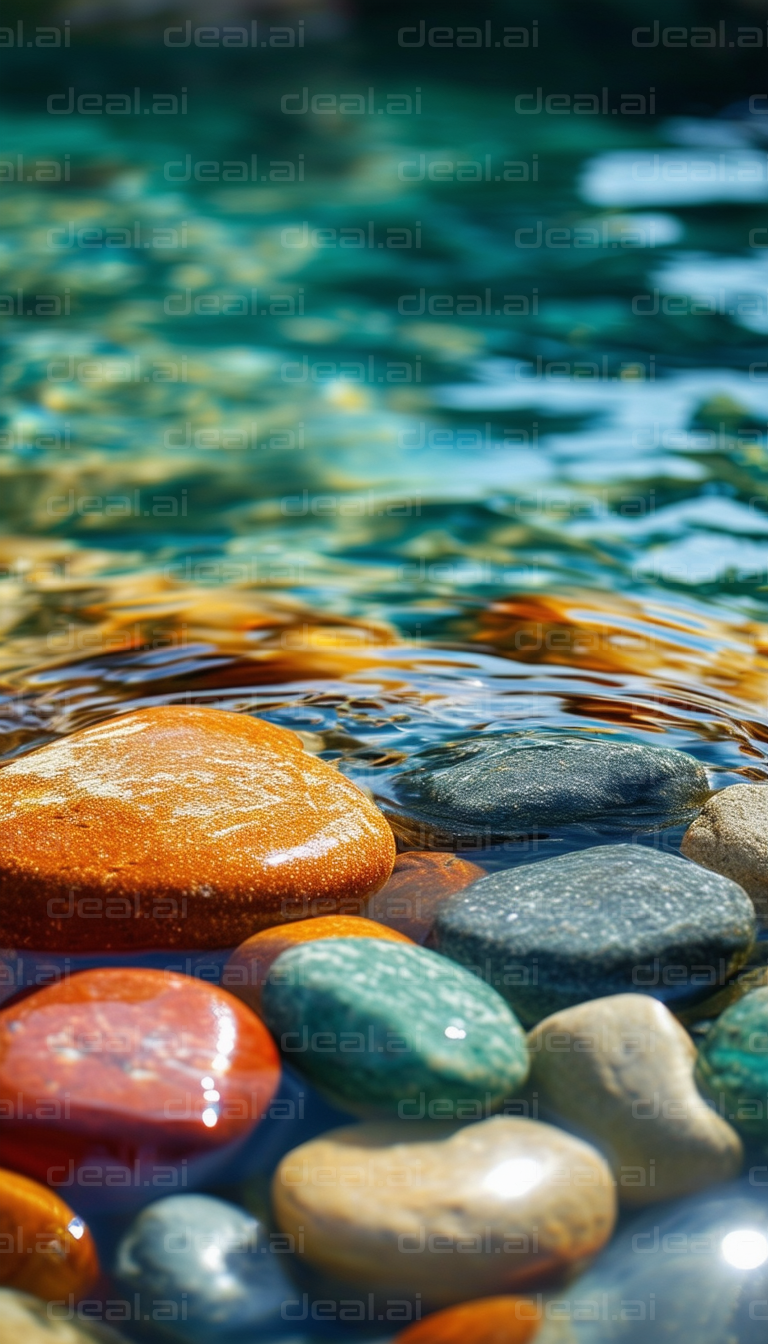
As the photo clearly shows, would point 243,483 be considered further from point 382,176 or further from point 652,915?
point 382,176

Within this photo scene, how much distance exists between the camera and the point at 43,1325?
164cm

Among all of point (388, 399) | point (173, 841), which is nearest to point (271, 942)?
point (173, 841)

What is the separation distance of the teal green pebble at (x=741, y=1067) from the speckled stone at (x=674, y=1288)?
0.15 meters

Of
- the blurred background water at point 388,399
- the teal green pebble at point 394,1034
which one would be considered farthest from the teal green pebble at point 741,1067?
the blurred background water at point 388,399

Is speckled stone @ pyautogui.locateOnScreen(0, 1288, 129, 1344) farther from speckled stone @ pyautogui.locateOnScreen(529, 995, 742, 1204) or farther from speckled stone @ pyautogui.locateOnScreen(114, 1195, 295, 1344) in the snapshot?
speckled stone @ pyautogui.locateOnScreen(529, 995, 742, 1204)

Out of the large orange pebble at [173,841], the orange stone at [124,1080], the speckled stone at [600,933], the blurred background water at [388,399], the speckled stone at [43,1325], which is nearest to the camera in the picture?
the speckled stone at [43,1325]

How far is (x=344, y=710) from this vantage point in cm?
340

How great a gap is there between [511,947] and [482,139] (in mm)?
10510

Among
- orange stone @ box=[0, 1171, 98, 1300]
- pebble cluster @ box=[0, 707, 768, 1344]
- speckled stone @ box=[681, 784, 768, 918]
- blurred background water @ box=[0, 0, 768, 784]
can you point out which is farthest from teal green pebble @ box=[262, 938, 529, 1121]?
blurred background water @ box=[0, 0, 768, 784]

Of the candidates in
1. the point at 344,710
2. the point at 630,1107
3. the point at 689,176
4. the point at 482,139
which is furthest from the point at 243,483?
the point at 482,139

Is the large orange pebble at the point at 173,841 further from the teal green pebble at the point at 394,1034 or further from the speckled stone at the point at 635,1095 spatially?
the speckled stone at the point at 635,1095

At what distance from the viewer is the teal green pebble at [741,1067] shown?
1.92 m

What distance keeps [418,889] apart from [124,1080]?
0.80m

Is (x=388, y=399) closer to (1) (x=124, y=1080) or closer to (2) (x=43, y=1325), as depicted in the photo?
(1) (x=124, y=1080)
